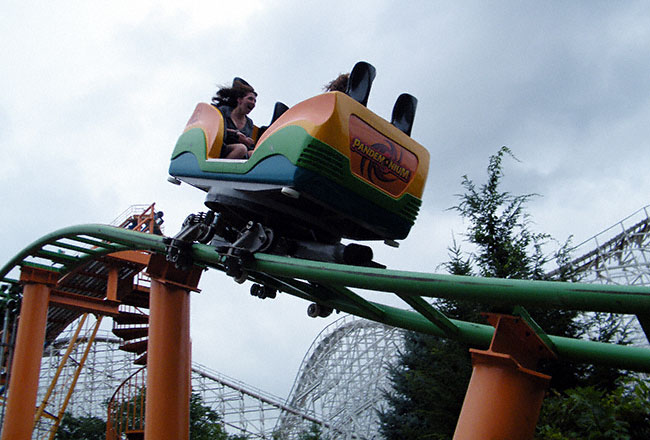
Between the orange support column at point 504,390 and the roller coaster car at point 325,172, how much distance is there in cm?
111

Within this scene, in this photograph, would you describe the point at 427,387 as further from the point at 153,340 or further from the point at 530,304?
the point at 530,304

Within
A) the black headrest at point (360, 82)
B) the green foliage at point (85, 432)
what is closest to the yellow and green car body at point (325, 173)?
the black headrest at point (360, 82)

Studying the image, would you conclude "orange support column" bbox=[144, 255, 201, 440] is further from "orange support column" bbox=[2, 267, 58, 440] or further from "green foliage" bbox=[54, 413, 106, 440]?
"green foliage" bbox=[54, 413, 106, 440]

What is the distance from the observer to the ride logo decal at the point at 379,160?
340 centimetres

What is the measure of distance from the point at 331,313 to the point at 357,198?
124 centimetres

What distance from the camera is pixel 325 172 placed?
327 cm

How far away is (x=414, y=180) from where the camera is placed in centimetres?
374

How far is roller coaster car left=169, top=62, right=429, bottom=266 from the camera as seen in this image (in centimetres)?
330

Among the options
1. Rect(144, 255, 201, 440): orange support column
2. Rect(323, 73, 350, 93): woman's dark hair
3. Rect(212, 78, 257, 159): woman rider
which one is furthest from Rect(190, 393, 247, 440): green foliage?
Rect(323, 73, 350, 93): woman's dark hair

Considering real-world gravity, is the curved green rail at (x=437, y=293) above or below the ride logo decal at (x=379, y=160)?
below

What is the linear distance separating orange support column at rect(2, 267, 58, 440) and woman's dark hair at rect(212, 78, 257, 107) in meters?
4.79

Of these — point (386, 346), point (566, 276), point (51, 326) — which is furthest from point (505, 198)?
point (51, 326)

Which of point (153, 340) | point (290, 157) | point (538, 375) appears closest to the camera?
point (538, 375)

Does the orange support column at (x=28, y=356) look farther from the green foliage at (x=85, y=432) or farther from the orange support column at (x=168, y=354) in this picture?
the green foliage at (x=85, y=432)
